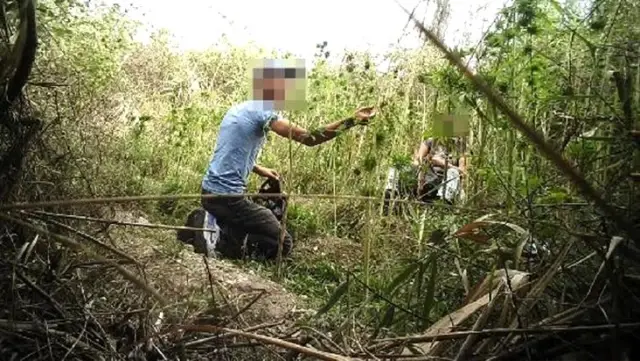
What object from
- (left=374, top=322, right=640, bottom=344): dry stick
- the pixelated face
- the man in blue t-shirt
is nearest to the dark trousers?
the man in blue t-shirt

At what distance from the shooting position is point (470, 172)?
2.59 m

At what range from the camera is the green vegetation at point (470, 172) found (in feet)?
4.44

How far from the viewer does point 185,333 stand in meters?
1.63

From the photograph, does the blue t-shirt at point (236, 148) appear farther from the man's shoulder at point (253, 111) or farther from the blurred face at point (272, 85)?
the blurred face at point (272, 85)

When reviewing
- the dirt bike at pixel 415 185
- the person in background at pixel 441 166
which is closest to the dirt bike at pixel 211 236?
the dirt bike at pixel 415 185

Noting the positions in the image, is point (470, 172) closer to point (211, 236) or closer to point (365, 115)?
point (365, 115)

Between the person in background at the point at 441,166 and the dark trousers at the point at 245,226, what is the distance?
1.15 m

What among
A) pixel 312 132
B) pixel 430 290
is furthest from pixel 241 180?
pixel 430 290

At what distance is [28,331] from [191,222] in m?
2.41

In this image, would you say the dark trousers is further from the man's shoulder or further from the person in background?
the person in background

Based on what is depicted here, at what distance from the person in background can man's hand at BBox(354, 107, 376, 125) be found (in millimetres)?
256

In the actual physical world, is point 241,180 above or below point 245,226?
above

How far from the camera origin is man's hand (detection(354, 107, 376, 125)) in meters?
3.04

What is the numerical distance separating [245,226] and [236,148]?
0.44 m
